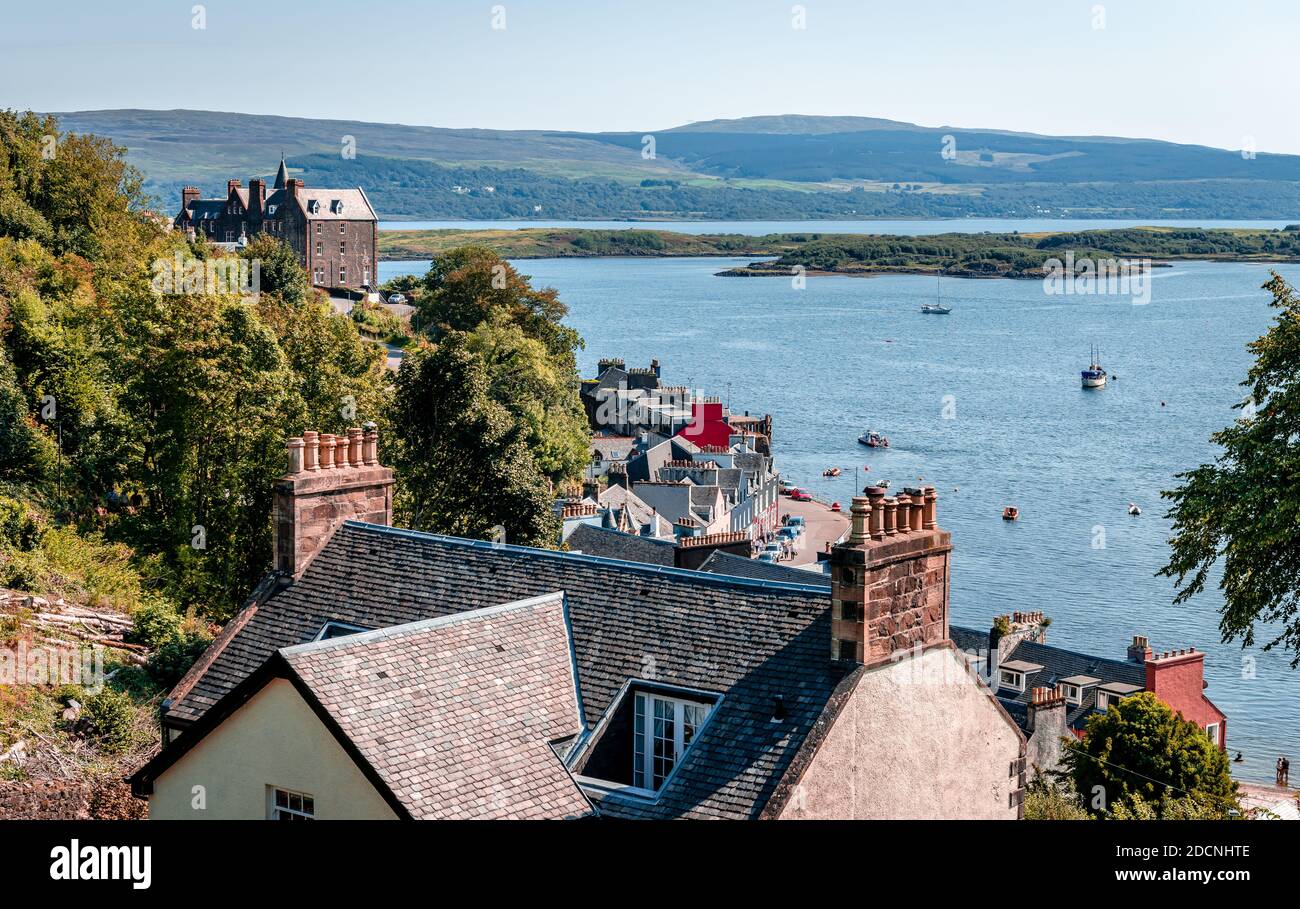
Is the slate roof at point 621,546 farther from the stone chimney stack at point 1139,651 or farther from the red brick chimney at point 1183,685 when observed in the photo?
the stone chimney stack at point 1139,651

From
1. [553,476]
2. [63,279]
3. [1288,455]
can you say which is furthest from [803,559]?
[1288,455]

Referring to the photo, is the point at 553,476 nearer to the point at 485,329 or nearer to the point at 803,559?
the point at 485,329

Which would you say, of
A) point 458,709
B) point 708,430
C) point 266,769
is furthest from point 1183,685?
point 708,430

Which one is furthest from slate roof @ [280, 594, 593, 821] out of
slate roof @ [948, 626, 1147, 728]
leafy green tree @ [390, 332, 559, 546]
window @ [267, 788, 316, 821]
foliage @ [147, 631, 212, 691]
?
slate roof @ [948, 626, 1147, 728]

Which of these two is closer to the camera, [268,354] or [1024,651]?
[268,354]

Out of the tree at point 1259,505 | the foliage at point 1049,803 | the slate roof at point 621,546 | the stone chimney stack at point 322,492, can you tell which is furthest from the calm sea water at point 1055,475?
the stone chimney stack at point 322,492

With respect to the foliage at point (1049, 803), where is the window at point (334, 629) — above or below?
above
